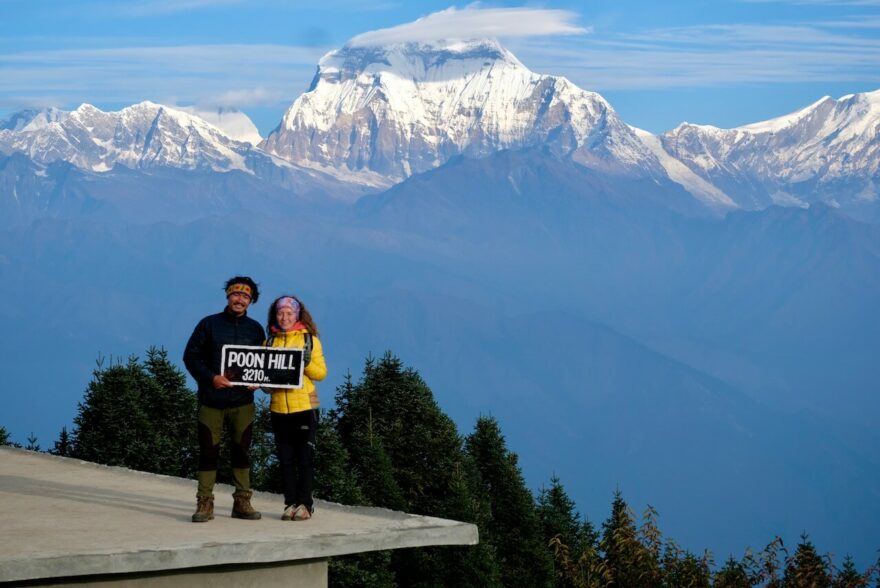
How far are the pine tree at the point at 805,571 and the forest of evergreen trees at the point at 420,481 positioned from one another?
34 millimetres

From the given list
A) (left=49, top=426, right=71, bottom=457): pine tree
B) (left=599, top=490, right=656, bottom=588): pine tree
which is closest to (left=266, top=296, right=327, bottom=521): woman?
(left=599, top=490, right=656, bottom=588): pine tree

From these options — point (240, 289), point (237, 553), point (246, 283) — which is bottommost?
point (237, 553)

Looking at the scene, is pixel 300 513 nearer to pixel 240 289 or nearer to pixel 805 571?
pixel 240 289

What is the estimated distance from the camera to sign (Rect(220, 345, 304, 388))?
17.3 metres

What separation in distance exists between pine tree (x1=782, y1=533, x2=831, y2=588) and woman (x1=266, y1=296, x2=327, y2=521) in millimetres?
10840

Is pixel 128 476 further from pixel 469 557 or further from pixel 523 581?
pixel 523 581

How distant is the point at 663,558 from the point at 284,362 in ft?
35.2

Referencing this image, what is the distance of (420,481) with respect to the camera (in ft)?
153

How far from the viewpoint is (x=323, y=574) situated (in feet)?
55.3

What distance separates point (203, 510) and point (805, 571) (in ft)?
41.3

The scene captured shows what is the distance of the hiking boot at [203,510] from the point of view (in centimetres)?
1728

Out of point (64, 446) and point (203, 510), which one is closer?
point (203, 510)

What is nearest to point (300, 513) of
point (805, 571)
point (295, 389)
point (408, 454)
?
point (295, 389)

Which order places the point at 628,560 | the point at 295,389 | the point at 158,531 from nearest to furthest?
the point at 158,531, the point at 295,389, the point at 628,560
